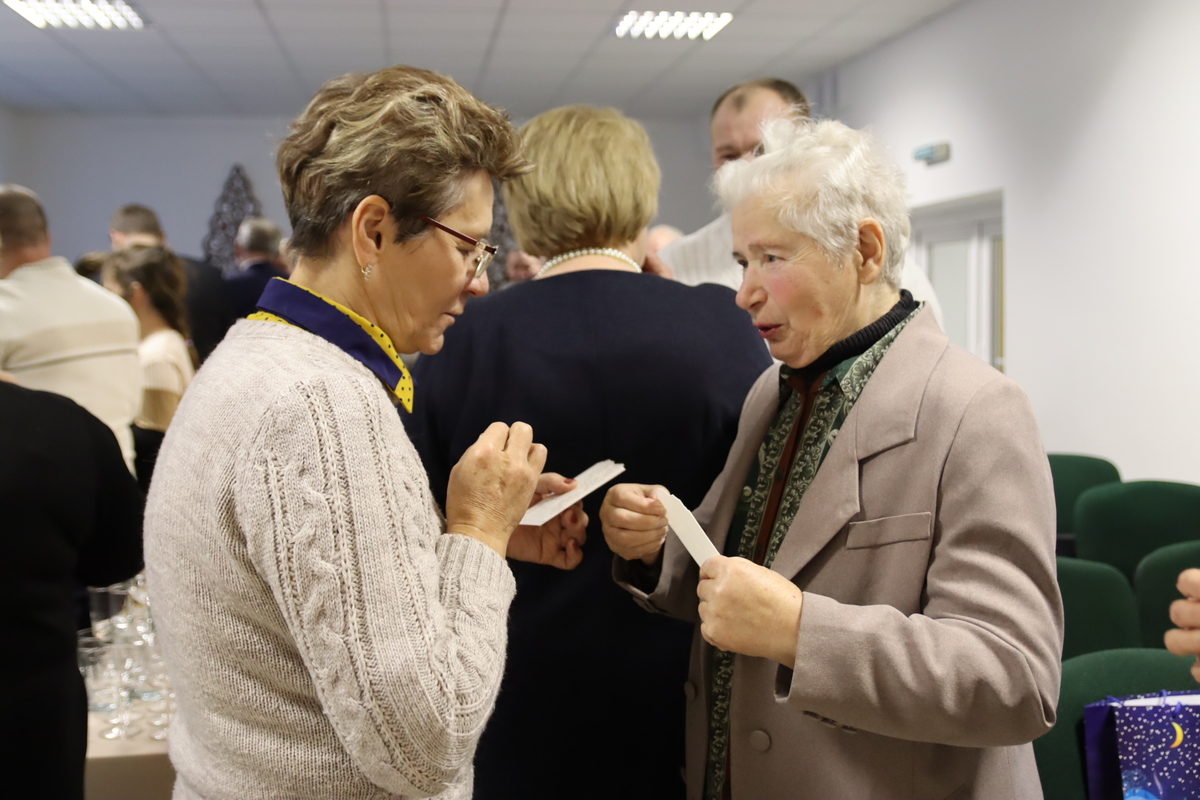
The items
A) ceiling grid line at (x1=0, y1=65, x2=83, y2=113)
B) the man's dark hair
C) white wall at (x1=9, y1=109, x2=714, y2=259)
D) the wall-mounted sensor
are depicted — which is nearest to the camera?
the man's dark hair

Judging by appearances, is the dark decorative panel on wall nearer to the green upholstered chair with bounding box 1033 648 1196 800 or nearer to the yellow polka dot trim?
Result: the yellow polka dot trim

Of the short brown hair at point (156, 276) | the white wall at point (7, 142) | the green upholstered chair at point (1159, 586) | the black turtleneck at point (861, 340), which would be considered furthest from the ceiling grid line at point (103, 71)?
the green upholstered chair at point (1159, 586)

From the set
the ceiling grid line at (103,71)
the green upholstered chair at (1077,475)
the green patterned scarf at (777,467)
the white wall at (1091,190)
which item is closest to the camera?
the green patterned scarf at (777,467)

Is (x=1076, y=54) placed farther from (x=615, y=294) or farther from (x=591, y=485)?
(x=591, y=485)

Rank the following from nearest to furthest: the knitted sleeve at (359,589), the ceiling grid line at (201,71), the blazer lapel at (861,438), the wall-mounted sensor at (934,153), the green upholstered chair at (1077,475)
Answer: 1. the knitted sleeve at (359,589)
2. the blazer lapel at (861,438)
3. the green upholstered chair at (1077,475)
4. the wall-mounted sensor at (934,153)
5. the ceiling grid line at (201,71)

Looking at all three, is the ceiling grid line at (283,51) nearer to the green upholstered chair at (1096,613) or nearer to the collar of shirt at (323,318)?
the collar of shirt at (323,318)

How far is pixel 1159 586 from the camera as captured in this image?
2703mm

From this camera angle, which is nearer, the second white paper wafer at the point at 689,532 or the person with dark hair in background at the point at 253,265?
the second white paper wafer at the point at 689,532

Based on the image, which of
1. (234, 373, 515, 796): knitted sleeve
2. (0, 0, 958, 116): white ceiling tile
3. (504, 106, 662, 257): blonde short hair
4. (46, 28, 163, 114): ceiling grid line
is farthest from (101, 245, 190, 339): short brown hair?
(46, 28, 163, 114): ceiling grid line

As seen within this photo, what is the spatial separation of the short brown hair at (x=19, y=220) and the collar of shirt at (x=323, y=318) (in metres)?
2.64

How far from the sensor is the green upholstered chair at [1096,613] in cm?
238

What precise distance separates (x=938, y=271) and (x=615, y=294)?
20.1 ft

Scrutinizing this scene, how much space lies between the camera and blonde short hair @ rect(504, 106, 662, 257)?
5.41ft

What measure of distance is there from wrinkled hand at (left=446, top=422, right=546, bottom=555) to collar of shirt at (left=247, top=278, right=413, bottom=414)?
0.55 feet
